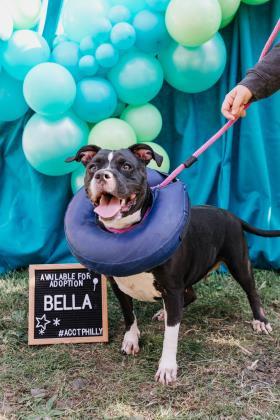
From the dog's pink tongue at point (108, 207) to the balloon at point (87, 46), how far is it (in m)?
1.57

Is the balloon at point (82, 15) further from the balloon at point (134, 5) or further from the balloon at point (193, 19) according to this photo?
the balloon at point (193, 19)

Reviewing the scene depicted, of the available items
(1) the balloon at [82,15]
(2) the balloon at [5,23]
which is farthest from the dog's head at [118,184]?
(2) the balloon at [5,23]

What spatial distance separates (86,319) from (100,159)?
3.96 ft

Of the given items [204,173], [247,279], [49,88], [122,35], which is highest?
[122,35]

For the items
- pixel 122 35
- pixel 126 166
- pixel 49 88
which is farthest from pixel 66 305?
pixel 122 35

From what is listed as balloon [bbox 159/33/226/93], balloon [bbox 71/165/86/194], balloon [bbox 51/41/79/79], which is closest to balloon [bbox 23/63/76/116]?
balloon [bbox 51/41/79/79]

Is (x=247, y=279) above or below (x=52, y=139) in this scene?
below

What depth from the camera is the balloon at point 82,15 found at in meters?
3.80

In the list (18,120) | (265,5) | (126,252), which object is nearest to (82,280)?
(126,252)

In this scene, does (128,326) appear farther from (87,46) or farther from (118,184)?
(87,46)

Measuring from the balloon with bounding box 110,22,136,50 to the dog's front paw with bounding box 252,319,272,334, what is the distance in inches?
87.0

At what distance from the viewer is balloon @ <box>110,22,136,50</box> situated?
12.2 ft

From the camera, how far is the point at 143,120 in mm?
4098

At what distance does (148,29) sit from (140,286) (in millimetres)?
1948
